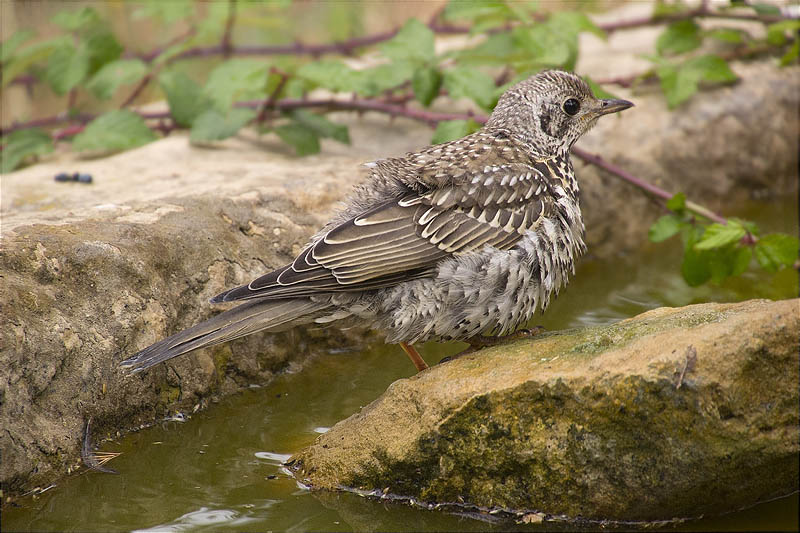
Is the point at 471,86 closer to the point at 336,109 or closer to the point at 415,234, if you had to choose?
the point at 336,109

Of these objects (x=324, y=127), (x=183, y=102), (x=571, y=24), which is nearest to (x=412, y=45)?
(x=324, y=127)

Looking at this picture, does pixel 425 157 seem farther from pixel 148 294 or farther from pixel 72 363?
pixel 72 363

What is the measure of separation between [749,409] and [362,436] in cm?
148

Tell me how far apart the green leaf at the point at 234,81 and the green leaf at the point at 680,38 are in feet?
10.6

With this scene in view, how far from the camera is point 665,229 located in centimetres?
529

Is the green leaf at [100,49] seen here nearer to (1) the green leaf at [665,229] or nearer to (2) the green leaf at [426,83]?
(2) the green leaf at [426,83]

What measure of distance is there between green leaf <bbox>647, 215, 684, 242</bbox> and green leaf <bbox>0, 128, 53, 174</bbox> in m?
4.04

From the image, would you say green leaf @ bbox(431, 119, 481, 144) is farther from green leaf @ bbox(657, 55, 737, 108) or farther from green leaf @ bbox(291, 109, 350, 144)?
green leaf @ bbox(657, 55, 737, 108)

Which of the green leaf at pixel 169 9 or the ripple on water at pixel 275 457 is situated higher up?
the green leaf at pixel 169 9

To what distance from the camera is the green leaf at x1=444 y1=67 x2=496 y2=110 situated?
5.64 m

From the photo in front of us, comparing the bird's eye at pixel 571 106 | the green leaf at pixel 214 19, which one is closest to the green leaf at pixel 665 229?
the bird's eye at pixel 571 106

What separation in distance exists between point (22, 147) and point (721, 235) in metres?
4.60

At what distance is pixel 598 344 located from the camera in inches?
138

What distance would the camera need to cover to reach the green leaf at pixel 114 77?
20.9 feet
